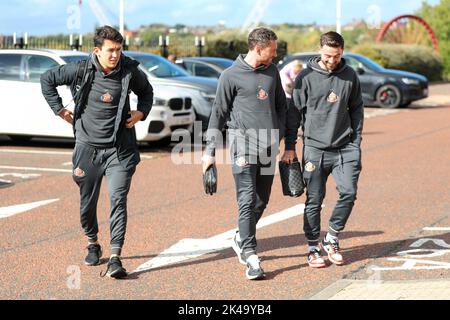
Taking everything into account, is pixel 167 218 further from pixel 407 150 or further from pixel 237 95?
pixel 407 150

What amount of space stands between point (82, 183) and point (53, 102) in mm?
685

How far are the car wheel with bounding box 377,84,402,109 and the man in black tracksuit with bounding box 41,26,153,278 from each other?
22142 millimetres

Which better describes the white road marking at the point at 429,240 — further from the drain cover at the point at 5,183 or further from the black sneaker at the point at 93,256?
the drain cover at the point at 5,183

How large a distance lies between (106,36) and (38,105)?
32.7 ft

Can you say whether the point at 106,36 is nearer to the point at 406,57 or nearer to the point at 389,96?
the point at 389,96

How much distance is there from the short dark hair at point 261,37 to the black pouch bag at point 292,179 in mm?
970

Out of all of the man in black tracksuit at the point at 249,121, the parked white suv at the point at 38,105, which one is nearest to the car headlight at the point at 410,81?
the parked white suv at the point at 38,105

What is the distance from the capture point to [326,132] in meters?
7.94

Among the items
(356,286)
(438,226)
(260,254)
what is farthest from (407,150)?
(356,286)

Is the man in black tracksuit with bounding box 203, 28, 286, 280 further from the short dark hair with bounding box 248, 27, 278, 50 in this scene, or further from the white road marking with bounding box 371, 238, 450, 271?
the white road marking with bounding box 371, 238, 450, 271

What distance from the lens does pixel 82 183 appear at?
A: 7.96m

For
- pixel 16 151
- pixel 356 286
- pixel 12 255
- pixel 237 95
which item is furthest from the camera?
pixel 16 151

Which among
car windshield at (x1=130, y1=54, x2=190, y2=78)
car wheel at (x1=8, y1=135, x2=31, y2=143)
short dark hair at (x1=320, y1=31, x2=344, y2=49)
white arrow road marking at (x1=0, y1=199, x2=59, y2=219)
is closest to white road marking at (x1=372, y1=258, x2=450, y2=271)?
short dark hair at (x1=320, y1=31, x2=344, y2=49)

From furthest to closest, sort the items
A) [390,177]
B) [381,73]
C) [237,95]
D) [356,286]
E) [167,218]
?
1. [381,73]
2. [390,177]
3. [167,218]
4. [237,95]
5. [356,286]
